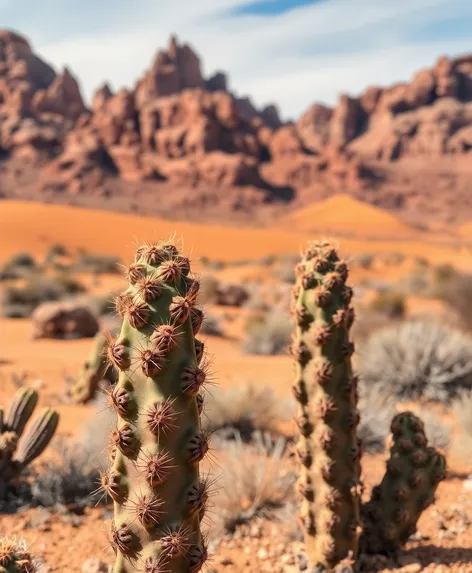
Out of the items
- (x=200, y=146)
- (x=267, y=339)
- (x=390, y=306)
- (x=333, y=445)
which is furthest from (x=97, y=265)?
(x=200, y=146)

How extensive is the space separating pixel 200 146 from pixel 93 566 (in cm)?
8748

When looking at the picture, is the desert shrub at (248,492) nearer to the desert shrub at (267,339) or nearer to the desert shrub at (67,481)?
the desert shrub at (67,481)

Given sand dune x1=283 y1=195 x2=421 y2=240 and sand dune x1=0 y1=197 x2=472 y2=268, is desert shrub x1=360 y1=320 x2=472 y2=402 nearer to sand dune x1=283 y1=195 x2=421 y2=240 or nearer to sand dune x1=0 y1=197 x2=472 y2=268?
sand dune x1=0 y1=197 x2=472 y2=268

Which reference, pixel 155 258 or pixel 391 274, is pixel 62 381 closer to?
pixel 155 258

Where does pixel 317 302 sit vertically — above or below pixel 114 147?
below

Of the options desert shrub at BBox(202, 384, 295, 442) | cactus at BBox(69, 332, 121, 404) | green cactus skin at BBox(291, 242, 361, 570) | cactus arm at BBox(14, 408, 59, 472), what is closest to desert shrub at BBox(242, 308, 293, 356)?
cactus at BBox(69, 332, 121, 404)

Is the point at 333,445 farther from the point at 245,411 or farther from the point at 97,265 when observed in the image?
the point at 97,265

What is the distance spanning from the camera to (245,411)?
6781 millimetres

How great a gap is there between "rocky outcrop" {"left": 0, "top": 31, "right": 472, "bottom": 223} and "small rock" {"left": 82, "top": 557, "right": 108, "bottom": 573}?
254 feet

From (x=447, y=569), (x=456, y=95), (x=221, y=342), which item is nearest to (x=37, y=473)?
(x=447, y=569)

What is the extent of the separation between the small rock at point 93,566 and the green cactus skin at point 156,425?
4.80 feet

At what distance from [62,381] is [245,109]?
5744 inches

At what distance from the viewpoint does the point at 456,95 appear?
416 feet

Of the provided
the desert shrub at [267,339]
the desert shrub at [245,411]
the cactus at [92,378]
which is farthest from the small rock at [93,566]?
the desert shrub at [267,339]
